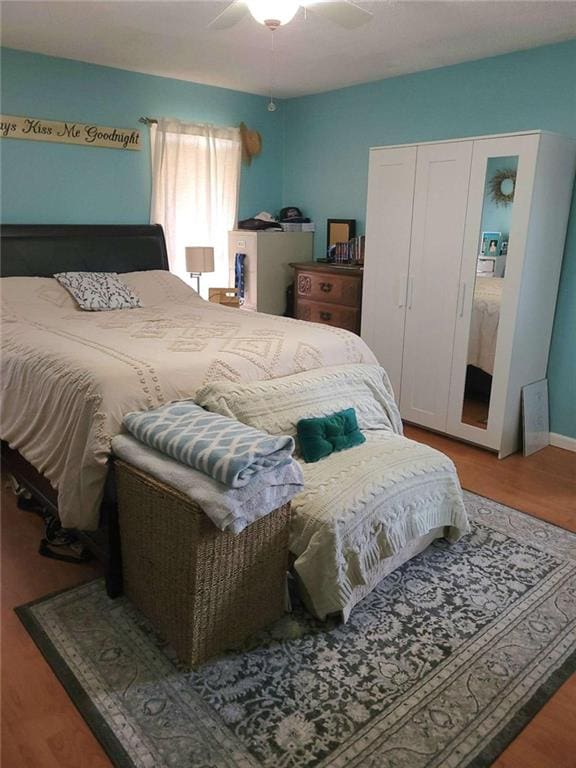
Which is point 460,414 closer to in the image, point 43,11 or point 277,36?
point 277,36

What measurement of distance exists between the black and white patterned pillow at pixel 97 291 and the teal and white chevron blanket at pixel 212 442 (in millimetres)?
1705

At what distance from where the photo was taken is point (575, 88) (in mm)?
3268

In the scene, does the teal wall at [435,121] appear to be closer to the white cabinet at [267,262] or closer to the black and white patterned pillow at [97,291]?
the white cabinet at [267,262]

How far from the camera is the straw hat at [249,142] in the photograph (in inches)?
189

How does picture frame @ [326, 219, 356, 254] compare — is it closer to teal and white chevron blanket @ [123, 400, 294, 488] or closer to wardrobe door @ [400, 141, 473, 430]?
wardrobe door @ [400, 141, 473, 430]

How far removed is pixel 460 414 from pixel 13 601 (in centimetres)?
268

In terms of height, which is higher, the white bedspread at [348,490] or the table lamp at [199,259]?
the table lamp at [199,259]

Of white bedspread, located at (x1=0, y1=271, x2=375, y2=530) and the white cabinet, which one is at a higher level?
the white cabinet

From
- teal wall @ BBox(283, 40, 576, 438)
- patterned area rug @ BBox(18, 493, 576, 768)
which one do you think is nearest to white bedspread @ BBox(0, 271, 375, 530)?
patterned area rug @ BBox(18, 493, 576, 768)

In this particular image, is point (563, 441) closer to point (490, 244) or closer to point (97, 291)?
point (490, 244)

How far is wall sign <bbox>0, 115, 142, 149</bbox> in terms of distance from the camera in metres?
3.68

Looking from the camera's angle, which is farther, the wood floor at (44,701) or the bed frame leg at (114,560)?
the bed frame leg at (114,560)

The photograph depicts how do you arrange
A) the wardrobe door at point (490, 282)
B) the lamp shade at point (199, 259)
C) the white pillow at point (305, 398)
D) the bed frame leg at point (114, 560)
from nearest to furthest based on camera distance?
the bed frame leg at point (114, 560)
the white pillow at point (305, 398)
the wardrobe door at point (490, 282)
the lamp shade at point (199, 259)

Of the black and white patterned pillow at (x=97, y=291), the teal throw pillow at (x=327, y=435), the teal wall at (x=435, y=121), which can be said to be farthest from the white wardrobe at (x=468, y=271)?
the black and white patterned pillow at (x=97, y=291)
